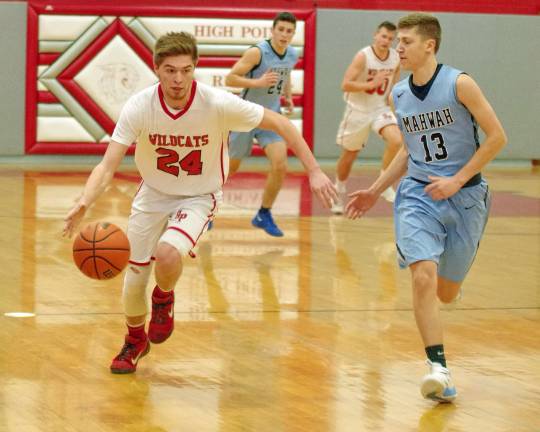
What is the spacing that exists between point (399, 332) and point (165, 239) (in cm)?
182

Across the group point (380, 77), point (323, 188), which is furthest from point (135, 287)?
point (380, 77)

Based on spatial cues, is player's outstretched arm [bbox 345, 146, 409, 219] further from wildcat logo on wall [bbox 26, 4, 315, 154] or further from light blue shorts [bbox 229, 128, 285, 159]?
wildcat logo on wall [bbox 26, 4, 315, 154]

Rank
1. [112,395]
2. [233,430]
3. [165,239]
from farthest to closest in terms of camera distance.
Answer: [165,239] < [112,395] < [233,430]

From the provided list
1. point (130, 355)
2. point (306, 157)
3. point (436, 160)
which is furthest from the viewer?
point (130, 355)

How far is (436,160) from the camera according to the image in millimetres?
6074

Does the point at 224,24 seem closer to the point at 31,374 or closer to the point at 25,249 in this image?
the point at 25,249

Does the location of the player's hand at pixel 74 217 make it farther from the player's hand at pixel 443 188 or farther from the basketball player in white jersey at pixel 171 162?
the player's hand at pixel 443 188

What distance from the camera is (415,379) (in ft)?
20.1

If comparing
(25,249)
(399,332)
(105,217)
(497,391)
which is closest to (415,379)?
(497,391)

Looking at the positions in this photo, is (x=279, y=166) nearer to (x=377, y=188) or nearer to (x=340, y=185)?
(x=340, y=185)

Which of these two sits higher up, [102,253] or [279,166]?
[102,253]

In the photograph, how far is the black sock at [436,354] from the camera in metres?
5.71

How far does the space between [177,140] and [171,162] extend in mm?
131

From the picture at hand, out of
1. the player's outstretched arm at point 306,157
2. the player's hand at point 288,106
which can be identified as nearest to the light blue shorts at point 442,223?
the player's outstretched arm at point 306,157
